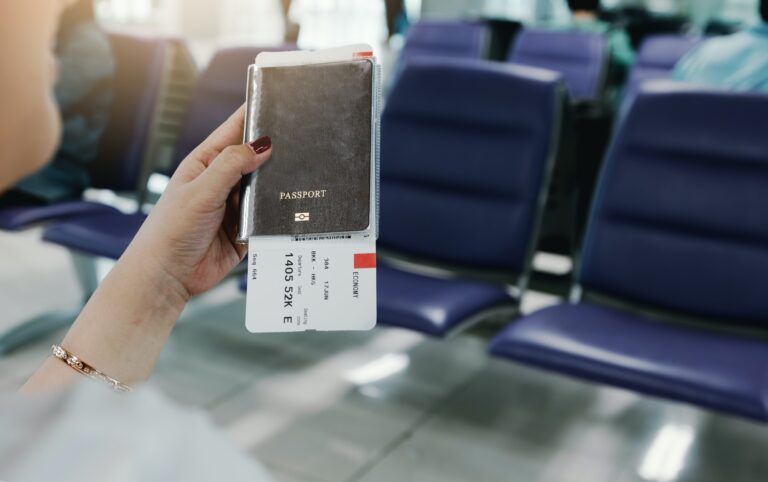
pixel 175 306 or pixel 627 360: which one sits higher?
pixel 175 306

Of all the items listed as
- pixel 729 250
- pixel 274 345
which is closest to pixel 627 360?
pixel 729 250

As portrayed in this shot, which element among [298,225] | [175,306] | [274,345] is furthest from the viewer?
[274,345]

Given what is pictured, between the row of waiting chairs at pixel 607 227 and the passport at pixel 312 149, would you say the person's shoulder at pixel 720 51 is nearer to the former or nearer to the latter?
the row of waiting chairs at pixel 607 227

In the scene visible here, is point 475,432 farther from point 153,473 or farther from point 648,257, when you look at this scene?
point 153,473

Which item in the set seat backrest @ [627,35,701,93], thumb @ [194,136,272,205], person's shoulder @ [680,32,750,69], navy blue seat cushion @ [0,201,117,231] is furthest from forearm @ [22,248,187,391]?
seat backrest @ [627,35,701,93]

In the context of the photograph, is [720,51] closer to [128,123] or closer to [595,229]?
[595,229]

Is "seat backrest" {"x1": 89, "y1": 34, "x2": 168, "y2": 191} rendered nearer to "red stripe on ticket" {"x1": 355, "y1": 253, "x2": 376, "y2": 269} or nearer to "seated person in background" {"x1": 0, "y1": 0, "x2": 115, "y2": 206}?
"seated person in background" {"x1": 0, "y1": 0, "x2": 115, "y2": 206}

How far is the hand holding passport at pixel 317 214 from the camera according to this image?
638mm

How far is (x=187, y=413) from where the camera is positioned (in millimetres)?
322

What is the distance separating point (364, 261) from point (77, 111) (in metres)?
2.12

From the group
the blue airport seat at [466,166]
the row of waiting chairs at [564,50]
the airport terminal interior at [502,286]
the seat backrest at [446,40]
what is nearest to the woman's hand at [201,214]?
the airport terminal interior at [502,286]

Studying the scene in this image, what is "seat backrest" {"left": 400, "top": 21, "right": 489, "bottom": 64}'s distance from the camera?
4875 mm

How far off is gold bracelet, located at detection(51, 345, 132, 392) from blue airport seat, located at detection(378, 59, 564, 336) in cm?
111

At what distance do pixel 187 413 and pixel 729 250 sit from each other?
164 centimetres
